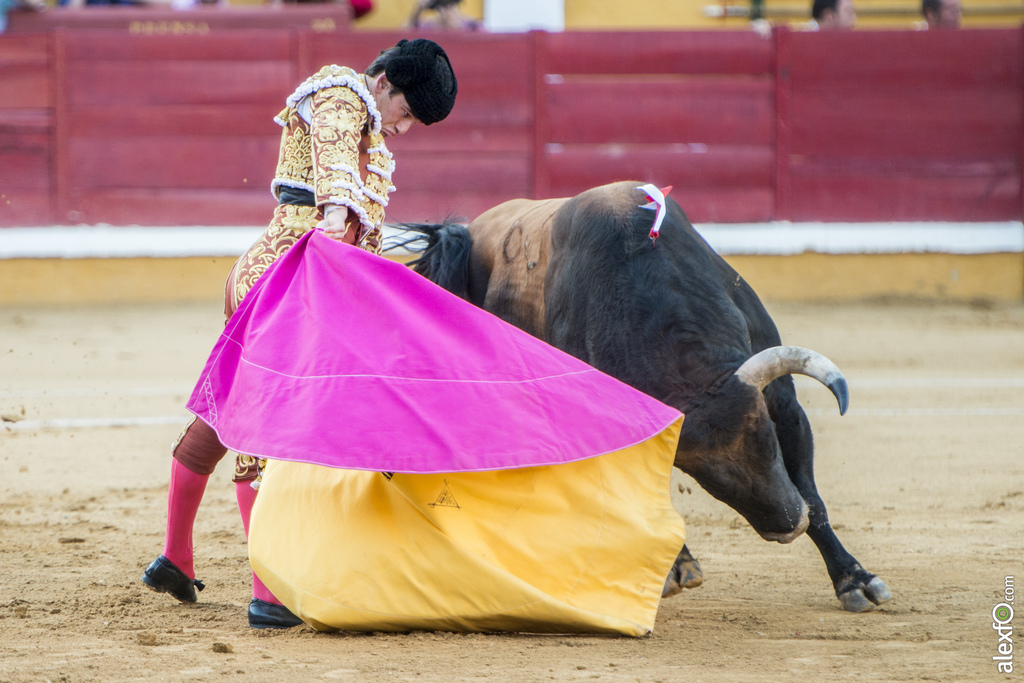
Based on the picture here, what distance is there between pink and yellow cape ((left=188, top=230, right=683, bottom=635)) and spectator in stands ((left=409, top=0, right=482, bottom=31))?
5695mm

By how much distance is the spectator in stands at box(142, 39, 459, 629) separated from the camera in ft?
6.93

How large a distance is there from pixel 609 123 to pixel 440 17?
4.19 ft

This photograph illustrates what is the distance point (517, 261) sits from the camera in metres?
2.67

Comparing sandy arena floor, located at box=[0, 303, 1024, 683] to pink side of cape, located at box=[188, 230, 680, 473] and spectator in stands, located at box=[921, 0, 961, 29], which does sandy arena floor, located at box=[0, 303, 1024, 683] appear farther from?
spectator in stands, located at box=[921, 0, 961, 29]

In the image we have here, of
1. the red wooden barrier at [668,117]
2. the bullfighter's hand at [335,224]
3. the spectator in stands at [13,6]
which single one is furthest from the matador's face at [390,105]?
the spectator in stands at [13,6]

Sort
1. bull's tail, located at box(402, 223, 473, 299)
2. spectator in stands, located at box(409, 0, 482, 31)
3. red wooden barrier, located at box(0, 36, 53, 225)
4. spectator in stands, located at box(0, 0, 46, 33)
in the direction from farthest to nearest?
spectator in stands, located at box(409, 0, 482, 31) < spectator in stands, located at box(0, 0, 46, 33) < red wooden barrier, located at box(0, 36, 53, 225) < bull's tail, located at box(402, 223, 473, 299)

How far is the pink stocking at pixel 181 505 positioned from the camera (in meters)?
2.25

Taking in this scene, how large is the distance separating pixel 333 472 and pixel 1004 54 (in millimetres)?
6814

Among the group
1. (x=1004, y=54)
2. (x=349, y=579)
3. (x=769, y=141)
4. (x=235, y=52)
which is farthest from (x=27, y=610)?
(x=1004, y=54)

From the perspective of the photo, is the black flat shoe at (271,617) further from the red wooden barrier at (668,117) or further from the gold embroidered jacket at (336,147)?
the red wooden barrier at (668,117)

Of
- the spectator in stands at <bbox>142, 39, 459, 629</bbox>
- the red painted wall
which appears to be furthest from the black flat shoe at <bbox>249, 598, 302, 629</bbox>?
the red painted wall

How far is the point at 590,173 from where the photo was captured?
7.51 meters

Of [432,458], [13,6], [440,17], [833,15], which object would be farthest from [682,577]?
[13,6]

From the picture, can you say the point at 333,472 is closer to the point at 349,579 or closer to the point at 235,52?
the point at 349,579
